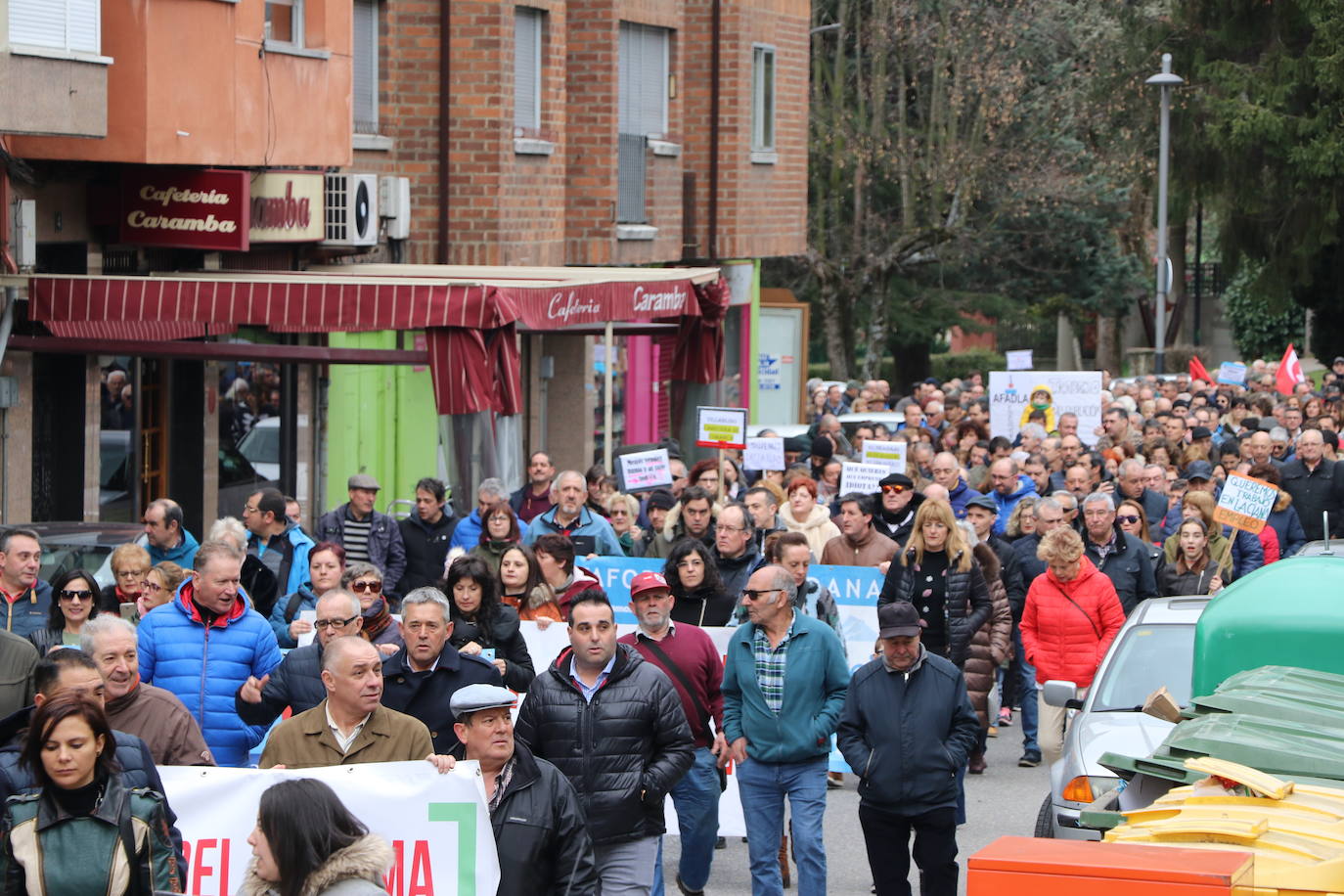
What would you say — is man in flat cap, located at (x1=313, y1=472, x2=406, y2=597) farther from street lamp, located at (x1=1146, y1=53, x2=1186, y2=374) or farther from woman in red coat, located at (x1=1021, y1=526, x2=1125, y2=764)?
street lamp, located at (x1=1146, y1=53, x2=1186, y2=374)

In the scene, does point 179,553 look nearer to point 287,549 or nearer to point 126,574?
point 287,549

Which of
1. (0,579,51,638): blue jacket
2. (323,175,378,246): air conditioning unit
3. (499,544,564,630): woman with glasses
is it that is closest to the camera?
(0,579,51,638): blue jacket

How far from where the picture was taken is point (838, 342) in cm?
4244

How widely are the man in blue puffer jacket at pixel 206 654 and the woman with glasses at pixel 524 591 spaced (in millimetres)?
2054

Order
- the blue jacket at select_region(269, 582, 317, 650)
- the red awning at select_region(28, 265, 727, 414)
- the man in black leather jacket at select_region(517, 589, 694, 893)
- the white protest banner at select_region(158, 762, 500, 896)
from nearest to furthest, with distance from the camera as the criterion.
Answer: the white protest banner at select_region(158, 762, 500, 896)
the man in black leather jacket at select_region(517, 589, 694, 893)
the blue jacket at select_region(269, 582, 317, 650)
the red awning at select_region(28, 265, 727, 414)

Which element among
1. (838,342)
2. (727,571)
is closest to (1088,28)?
(838,342)

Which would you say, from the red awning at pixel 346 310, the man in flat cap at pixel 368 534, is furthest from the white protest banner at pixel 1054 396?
the man in flat cap at pixel 368 534

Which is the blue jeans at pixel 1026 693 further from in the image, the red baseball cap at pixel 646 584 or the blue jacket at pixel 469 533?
the red baseball cap at pixel 646 584

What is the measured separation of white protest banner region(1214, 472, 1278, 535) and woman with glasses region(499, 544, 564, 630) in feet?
18.7

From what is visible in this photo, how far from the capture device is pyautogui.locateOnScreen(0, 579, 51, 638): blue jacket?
10.0m

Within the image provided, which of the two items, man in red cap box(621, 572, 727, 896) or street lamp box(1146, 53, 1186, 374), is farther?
street lamp box(1146, 53, 1186, 374)

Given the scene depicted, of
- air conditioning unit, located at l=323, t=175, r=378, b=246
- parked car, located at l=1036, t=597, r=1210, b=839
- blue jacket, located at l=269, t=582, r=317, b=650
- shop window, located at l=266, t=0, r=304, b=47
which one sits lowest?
parked car, located at l=1036, t=597, r=1210, b=839

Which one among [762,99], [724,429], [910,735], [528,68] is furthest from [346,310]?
[762,99]

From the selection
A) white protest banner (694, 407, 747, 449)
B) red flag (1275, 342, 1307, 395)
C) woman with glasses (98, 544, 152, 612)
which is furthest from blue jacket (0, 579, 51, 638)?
red flag (1275, 342, 1307, 395)
